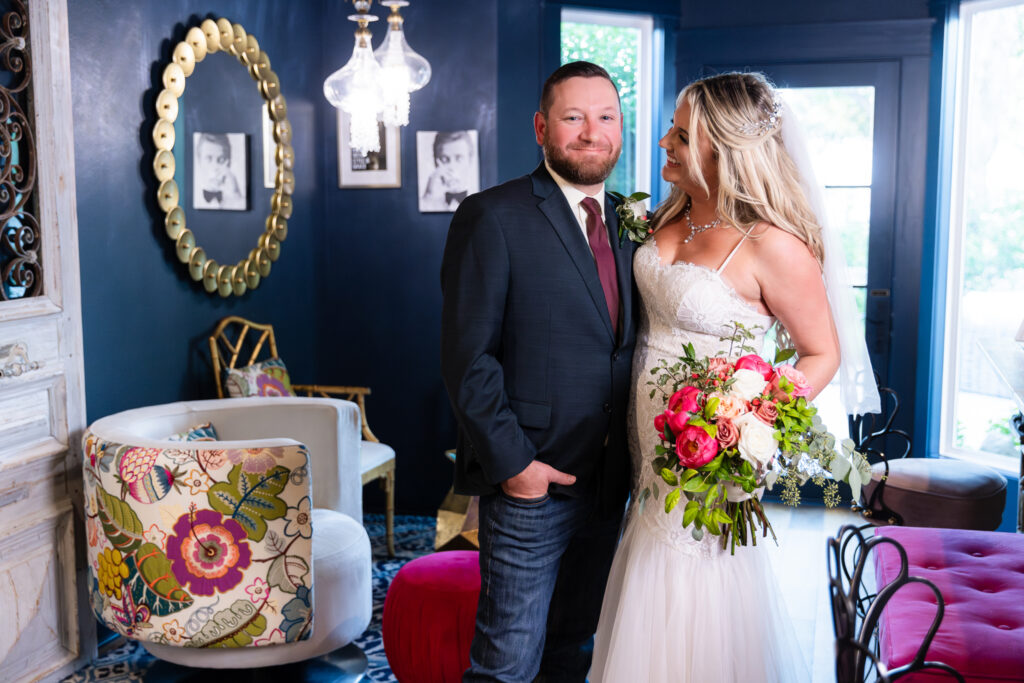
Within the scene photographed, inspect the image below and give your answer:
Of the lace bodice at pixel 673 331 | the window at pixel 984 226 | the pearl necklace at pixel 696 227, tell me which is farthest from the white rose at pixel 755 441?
the window at pixel 984 226

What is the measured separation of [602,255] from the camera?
7.46 ft

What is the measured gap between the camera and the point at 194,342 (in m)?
4.19

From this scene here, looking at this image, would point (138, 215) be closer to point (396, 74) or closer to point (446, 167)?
point (396, 74)

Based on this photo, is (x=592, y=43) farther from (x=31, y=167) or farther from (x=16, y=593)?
(x=16, y=593)

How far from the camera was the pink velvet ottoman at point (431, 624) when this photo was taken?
2.76 metres

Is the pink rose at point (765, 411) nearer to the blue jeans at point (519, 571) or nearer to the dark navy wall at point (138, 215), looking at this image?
the blue jeans at point (519, 571)

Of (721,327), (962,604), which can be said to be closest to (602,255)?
(721,327)

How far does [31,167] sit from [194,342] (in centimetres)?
128

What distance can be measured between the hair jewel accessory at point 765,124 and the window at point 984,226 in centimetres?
309

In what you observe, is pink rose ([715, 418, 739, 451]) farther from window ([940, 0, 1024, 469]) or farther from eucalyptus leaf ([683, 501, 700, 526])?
window ([940, 0, 1024, 469])

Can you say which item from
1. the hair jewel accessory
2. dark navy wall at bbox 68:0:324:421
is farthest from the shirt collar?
dark navy wall at bbox 68:0:324:421

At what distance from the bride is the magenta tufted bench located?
0.88 ft

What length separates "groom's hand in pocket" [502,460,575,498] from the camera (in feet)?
7.06

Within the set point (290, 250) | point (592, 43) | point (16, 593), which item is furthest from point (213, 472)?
point (592, 43)
